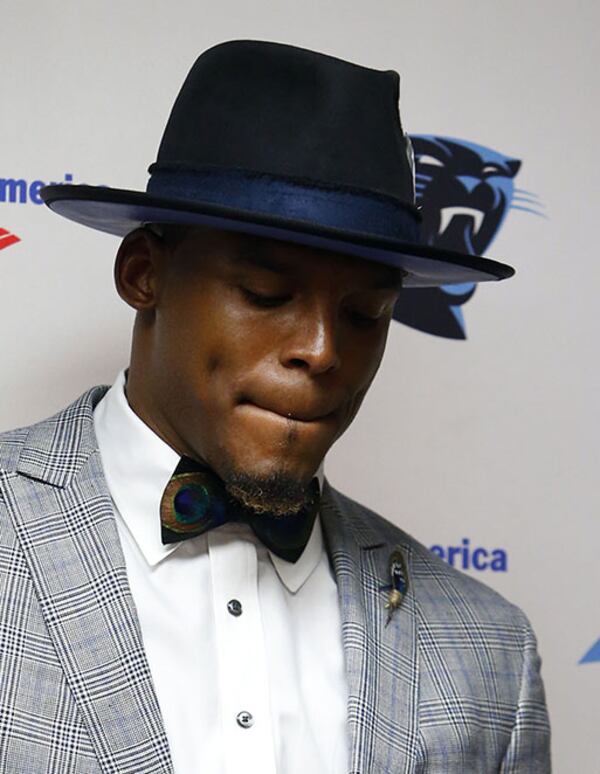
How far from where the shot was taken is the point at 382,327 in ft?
4.27

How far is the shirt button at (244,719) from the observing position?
1.20 m

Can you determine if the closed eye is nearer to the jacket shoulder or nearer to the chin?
the chin

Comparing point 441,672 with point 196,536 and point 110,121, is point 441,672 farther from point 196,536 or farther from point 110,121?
point 110,121

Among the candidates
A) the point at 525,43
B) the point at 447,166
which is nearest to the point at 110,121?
the point at 447,166

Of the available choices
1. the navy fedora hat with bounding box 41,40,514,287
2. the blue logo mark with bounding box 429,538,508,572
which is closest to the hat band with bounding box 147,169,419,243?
the navy fedora hat with bounding box 41,40,514,287

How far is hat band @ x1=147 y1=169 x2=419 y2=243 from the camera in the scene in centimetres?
119

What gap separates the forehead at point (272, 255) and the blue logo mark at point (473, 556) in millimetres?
621

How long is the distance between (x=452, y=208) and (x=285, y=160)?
603 mm

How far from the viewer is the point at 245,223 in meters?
1.16

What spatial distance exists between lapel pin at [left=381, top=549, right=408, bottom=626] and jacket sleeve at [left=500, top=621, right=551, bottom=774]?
16cm

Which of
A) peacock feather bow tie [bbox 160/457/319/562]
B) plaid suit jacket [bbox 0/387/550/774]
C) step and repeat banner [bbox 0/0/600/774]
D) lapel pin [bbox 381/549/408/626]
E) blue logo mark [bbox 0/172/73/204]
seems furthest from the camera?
step and repeat banner [bbox 0/0/600/774]

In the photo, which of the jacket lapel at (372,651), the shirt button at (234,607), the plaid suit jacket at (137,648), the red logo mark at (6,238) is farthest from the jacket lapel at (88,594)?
the red logo mark at (6,238)

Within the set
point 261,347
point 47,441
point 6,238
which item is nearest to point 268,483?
point 261,347

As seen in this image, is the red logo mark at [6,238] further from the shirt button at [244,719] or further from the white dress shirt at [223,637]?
the shirt button at [244,719]
